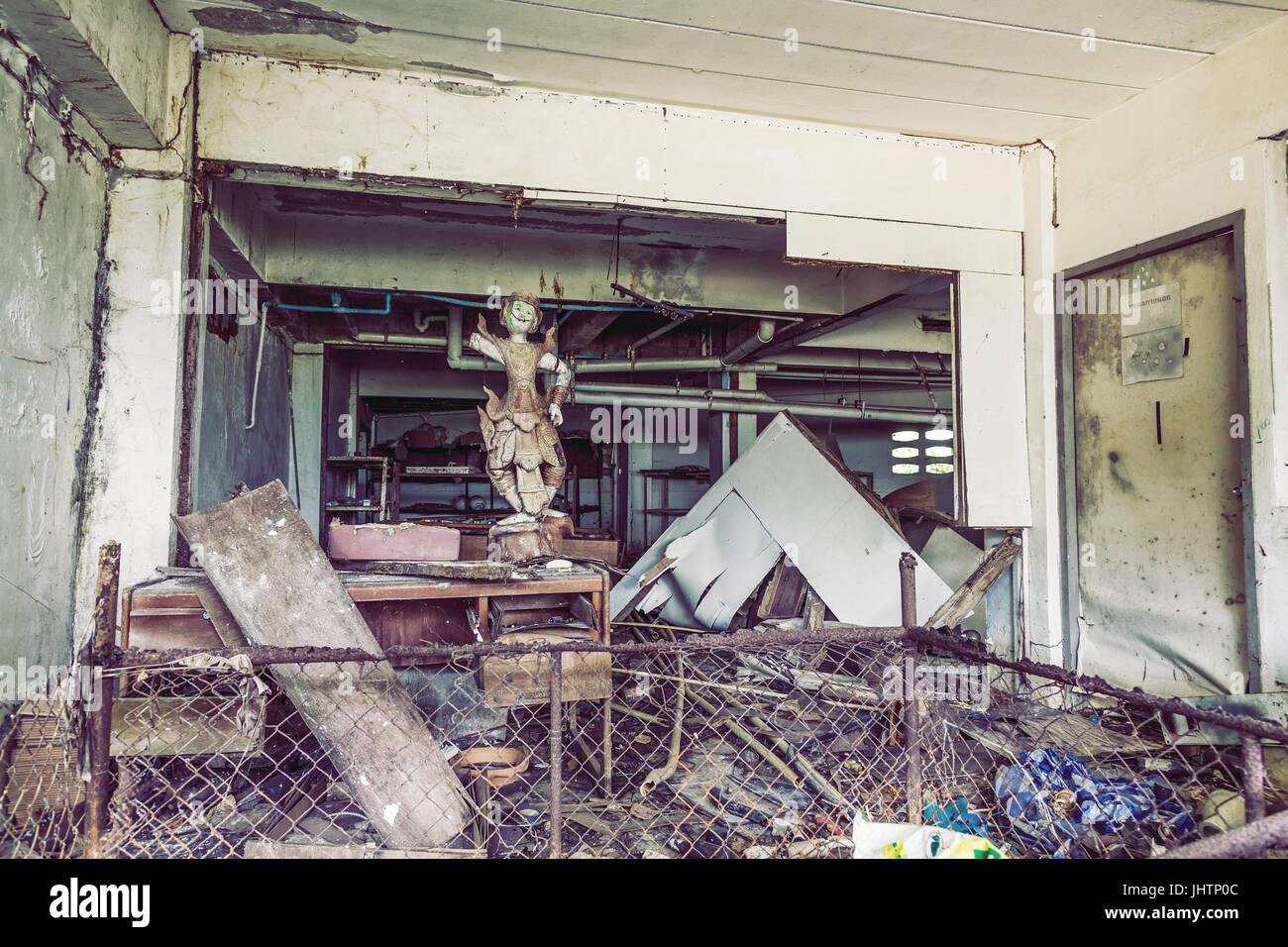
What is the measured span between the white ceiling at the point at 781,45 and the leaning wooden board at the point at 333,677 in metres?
2.26

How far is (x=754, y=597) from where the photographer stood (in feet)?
18.9

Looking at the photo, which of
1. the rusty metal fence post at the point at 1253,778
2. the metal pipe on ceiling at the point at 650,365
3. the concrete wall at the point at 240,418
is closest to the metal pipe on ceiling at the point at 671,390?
the metal pipe on ceiling at the point at 650,365

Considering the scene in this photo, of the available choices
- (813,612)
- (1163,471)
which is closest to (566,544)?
(813,612)

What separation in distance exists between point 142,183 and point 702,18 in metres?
2.71

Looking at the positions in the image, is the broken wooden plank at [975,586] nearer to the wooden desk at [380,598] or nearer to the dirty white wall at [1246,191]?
the dirty white wall at [1246,191]

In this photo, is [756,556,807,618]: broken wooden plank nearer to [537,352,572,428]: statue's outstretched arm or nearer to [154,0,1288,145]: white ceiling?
[537,352,572,428]: statue's outstretched arm

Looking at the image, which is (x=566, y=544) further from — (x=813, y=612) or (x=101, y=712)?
(x=101, y=712)

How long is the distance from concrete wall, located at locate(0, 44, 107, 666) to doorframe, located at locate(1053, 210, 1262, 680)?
197 inches

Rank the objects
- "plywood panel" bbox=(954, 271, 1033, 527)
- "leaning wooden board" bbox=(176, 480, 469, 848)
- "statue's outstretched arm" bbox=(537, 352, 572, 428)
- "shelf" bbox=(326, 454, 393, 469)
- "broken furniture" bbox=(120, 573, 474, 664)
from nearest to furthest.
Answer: "leaning wooden board" bbox=(176, 480, 469, 848), "broken furniture" bbox=(120, 573, 474, 664), "statue's outstretched arm" bbox=(537, 352, 572, 428), "plywood panel" bbox=(954, 271, 1033, 527), "shelf" bbox=(326, 454, 393, 469)

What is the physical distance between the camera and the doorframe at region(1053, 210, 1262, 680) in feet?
10.9

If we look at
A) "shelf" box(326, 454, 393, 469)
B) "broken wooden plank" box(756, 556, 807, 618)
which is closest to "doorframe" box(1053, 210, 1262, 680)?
"broken wooden plank" box(756, 556, 807, 618)

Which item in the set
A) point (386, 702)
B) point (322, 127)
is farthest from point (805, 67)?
point (386, 702)

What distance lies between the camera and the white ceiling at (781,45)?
10.7 feet
